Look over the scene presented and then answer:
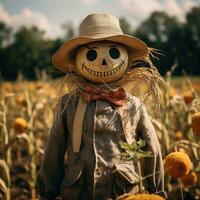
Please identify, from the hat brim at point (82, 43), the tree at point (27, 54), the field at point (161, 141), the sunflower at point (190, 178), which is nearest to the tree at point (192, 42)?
the tree at point (27, 54)

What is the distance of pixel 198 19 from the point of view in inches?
1220

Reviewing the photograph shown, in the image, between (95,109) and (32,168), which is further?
(32,168)

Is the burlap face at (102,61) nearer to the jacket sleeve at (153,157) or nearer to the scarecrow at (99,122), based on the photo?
the scarecrow at (99,122)

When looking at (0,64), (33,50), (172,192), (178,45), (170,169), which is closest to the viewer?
(170,169)

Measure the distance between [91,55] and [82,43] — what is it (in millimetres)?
78

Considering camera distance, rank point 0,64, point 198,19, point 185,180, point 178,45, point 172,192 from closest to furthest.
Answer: point 185,180 → point 172,192 → point 178,45 → point 198,19 → point 0,64

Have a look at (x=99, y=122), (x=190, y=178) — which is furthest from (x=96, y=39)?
(x=190, y=178)

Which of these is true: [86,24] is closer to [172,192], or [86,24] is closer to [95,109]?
[95,109]

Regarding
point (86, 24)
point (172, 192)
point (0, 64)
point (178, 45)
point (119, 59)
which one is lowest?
point (172, 192)

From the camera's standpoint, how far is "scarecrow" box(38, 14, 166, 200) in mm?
2307

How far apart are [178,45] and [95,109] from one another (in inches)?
1019

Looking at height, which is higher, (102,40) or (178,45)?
(178,45)

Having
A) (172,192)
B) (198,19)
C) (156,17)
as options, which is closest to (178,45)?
(198,19)

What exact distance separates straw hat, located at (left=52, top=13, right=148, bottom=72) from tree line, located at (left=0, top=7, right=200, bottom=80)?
21031mm
